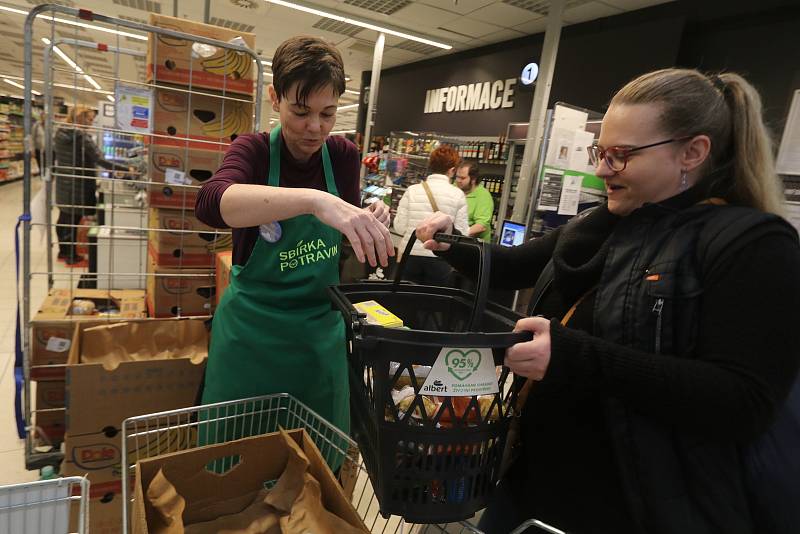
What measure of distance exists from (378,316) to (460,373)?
0.24 m

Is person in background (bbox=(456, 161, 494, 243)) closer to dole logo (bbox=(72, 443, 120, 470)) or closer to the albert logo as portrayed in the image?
dole logo (bbox=(72, 443, 120, 470))

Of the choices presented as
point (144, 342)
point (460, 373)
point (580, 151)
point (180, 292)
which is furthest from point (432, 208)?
point (460, 373)

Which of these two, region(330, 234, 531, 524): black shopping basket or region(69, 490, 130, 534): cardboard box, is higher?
region(330, 234, 531, 524): black shopping basket

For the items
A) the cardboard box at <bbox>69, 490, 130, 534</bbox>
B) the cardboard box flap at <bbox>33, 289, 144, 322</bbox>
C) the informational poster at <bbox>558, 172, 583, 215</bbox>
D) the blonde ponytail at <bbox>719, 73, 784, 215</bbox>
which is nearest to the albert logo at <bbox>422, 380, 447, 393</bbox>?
the blonde ponytail at <bbox>719, 73, 784, 215</bbox>

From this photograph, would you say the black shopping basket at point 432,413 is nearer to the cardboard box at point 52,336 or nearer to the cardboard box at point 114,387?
the cardboard box at point 114,387

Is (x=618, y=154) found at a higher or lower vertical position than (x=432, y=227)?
higher

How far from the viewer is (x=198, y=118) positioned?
8.14 ft

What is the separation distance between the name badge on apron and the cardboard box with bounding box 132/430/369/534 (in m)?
0.55

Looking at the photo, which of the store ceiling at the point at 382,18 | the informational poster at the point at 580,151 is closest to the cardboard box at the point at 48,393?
the informational poster at the point at 580,151

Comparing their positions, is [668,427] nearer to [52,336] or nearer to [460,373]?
[460,373]

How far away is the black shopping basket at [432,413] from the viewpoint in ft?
2.32

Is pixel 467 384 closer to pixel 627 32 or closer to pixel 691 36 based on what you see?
pixel 691 36

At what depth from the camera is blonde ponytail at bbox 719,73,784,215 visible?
0.96m

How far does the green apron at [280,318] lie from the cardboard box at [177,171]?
1158 mm
